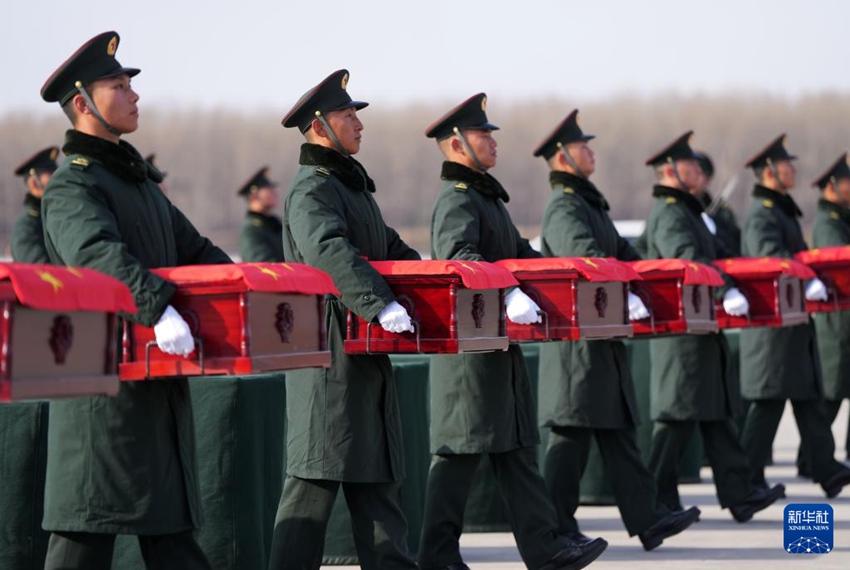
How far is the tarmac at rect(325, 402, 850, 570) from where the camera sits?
825 centimetres

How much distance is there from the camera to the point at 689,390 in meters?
9.71


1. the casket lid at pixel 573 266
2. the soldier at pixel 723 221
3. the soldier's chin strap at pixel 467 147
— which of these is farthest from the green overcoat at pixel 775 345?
the soldier's chin strap at pixel 467 147

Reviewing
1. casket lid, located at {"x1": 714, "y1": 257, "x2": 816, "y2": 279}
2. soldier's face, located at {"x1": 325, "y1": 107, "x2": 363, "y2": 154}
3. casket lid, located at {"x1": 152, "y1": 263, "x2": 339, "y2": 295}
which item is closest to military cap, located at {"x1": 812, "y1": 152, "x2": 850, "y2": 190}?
casket lid, located at {"x1": 714, "y1": 257, "x2": 816, "y2": 279}

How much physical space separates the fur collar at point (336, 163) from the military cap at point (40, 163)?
193 inches

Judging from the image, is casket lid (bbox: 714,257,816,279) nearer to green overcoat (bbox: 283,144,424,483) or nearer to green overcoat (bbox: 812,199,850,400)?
green overcoat (bbox: 812,199,850,400)

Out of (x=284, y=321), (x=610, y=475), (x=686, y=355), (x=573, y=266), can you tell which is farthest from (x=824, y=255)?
(x=284, y=321)

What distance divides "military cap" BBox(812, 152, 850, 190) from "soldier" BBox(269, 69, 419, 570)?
279 inches

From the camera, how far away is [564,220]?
8.58 meters

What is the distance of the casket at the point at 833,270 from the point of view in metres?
10.9

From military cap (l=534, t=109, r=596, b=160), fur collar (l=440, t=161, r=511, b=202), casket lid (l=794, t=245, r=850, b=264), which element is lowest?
casket lid (l=794, t=245, r=850, b=264)

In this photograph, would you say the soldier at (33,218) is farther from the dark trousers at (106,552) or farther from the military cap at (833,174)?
the military cap at (833,174)

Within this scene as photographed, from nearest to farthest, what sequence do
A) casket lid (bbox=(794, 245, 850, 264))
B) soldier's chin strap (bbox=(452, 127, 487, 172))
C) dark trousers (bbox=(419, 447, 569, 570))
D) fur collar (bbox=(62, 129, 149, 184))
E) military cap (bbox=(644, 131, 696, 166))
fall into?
fur collar (bbox=(62, 129, 149, 184)), dark trousers (bbox=(419, 447, 569, 570)), soldier's chin strap (bbox=(452, 127, 487, 172)), military cap (bbox=(644, 131, 696, 166)), casket lid (bbox=(794, 245, 850, 264))

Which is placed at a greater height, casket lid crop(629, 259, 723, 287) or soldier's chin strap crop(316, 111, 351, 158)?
soldier's chin strap crop(316, 111, 351, 158)

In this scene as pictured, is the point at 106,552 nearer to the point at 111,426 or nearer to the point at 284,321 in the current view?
the point at 111,426
